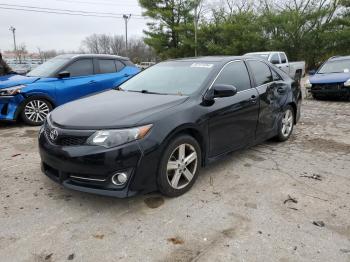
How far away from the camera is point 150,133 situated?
3244 millimetres

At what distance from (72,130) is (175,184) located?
120 cm

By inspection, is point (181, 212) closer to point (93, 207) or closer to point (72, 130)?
point (93, 207)

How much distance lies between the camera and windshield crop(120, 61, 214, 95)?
4.13m

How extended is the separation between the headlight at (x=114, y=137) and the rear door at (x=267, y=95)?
228 centimetres

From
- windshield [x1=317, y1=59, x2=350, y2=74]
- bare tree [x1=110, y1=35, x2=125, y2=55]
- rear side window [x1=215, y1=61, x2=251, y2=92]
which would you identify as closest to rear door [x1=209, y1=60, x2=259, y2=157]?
rear side window [x1=215, y1=61, x2=251, y2=92]

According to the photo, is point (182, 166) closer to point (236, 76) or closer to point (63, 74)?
point (236, 76)

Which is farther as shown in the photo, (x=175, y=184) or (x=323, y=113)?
(x=323, y=113)

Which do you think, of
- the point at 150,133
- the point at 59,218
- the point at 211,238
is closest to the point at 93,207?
the point at 59,218

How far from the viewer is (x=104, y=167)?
3121mm

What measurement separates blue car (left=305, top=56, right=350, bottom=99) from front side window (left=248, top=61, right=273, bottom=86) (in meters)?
5.94

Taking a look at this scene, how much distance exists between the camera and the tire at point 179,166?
3.41 m

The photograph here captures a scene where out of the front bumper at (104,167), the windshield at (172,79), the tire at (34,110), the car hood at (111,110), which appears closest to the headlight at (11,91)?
the tire at (34,110)

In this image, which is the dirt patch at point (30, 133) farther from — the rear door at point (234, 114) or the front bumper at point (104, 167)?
the rear door at point (234, 114)

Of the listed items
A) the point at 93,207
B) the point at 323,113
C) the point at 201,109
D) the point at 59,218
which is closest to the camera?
the point at 59,218
